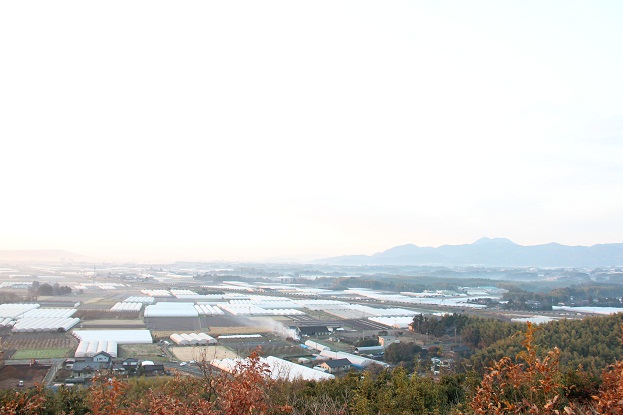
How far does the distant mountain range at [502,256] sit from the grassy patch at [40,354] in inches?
4710

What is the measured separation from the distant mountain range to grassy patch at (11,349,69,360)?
11964 centimetres

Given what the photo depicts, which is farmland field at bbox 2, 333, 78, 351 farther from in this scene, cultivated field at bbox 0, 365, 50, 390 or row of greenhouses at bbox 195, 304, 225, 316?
row of greenhouses at bbox 195, 304, 225, 316

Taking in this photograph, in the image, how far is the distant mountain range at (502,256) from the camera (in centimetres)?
12529

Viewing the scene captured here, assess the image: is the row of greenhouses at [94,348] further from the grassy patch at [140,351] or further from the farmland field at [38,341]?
the farmland field at [38,341]

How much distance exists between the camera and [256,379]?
7.68 ft

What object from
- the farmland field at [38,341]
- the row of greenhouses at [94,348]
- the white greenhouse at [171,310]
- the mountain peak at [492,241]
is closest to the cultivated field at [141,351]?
the row of greenhouses at [94,348]

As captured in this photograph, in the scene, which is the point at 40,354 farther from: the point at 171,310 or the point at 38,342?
the point at 171,310

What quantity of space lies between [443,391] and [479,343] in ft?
31.2

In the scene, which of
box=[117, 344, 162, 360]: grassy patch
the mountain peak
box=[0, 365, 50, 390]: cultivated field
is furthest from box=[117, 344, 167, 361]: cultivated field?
the mountain peak

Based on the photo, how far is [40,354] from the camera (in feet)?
45.8

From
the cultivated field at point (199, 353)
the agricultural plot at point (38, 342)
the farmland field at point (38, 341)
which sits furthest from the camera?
the farmland field at point (38, 341)

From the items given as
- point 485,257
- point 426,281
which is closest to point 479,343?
point 426,281

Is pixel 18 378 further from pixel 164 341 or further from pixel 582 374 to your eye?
pixel 582 374

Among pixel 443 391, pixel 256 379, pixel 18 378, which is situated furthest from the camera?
pixel 18 378
